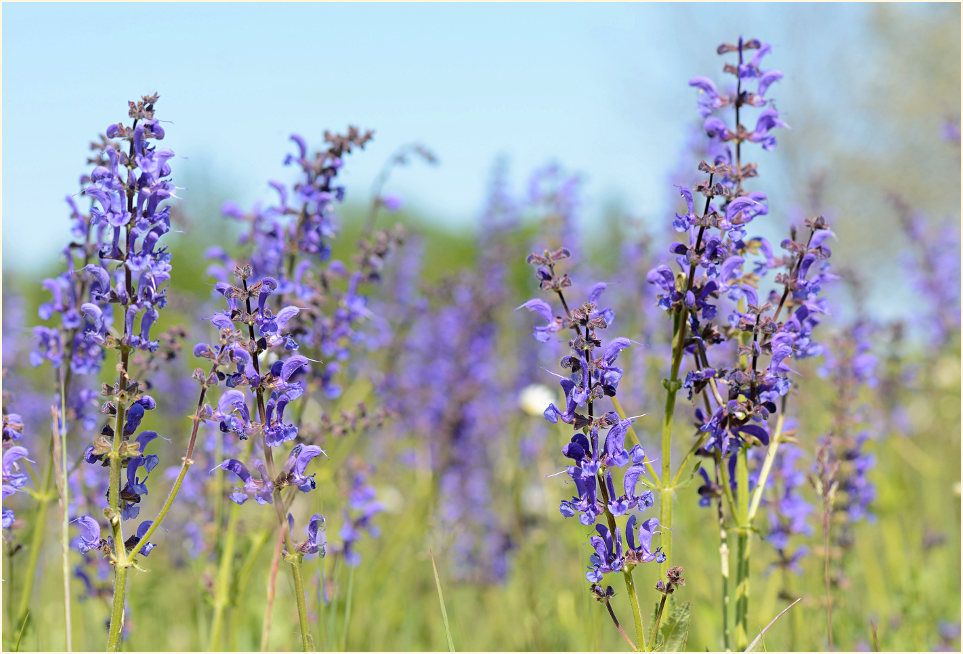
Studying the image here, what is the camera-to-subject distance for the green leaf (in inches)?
86.7

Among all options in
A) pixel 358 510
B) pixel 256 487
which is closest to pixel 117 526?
pixel 256 487

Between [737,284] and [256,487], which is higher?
[737,284]

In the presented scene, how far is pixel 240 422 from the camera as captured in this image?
7.04 ft

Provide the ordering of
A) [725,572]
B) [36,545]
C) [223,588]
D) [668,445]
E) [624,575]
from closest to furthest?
[624,575], [668,445], [725,572], [36,545], [223,588]

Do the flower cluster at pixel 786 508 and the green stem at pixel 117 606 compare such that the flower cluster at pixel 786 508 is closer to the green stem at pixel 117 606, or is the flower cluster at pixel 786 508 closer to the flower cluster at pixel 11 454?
the green stem at pixel 117 606

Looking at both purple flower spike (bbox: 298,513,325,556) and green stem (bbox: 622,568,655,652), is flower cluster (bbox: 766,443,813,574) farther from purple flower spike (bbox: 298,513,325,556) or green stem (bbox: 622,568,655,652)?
purple flower spike (bbox: 298,513,325,556)

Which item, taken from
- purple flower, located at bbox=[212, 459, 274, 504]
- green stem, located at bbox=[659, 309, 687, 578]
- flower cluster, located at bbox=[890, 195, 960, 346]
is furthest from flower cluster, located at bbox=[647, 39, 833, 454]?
flower cluster, located at bbox=[890, 195, 960, 346]

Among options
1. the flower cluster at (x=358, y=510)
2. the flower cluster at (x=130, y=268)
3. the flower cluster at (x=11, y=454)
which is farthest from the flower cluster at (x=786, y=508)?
the flower cluster at (x=11, y=454)

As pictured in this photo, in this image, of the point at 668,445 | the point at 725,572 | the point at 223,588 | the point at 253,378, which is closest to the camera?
the point at 253,378

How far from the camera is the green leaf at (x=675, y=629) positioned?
2201mm

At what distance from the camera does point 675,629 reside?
2.22 meters

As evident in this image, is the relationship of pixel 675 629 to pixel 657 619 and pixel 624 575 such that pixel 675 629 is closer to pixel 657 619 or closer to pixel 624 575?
pixel 657 619

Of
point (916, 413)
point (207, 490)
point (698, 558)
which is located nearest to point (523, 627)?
point (698, 558)

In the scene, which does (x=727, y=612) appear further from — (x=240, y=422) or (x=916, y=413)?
(x=916, y=413)
